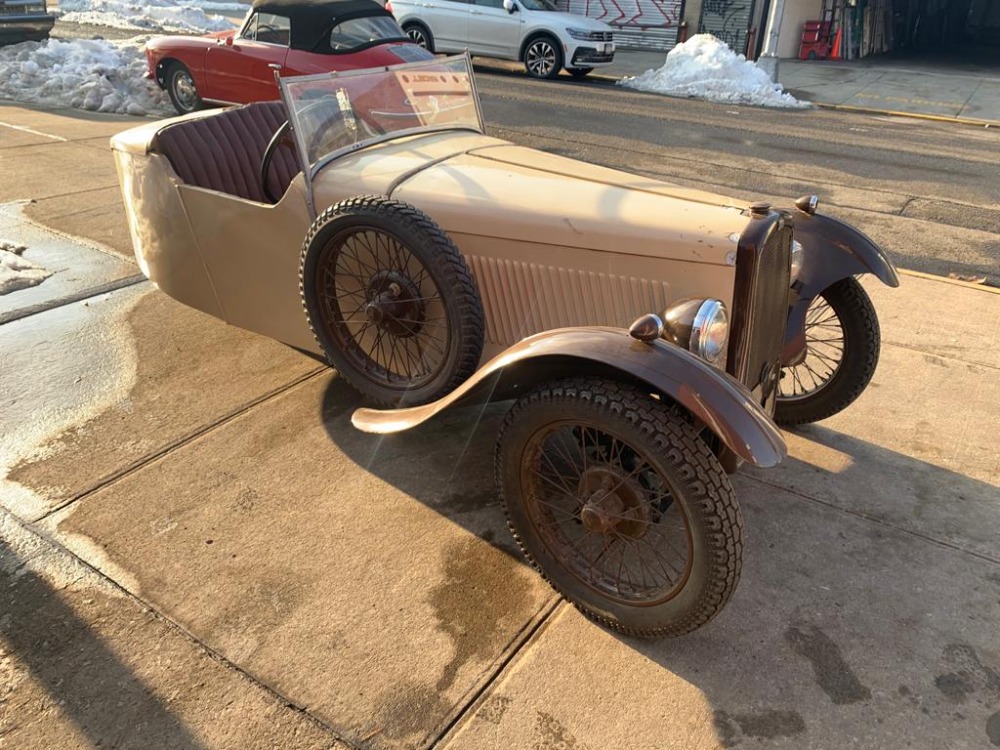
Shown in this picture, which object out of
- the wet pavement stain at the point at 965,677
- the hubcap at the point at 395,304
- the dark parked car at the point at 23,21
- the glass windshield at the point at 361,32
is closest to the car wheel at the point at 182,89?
the glass windshield at the point at 361,32

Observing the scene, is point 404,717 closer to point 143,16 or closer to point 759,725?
point 759,725

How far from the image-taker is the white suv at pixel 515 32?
46.1ft

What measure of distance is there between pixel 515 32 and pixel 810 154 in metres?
7.21

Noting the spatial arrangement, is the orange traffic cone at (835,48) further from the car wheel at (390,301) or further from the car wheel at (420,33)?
the car wheel at (390,301)

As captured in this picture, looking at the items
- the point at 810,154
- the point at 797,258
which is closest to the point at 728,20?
the point at 810,154

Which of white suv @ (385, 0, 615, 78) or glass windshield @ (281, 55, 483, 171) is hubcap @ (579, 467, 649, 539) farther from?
white suv @ (385, 0, 615, 78)

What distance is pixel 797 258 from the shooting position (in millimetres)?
3068

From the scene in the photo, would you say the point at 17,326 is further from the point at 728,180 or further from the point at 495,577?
the point at 728,180

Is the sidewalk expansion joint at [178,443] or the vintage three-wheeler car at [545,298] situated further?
the sidewalk expansion joint at [178,443]

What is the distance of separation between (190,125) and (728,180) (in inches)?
224

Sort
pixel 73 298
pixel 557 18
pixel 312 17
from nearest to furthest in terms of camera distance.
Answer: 1. pixel 73 298
2. pixel 312 17
3. pixel 557 18

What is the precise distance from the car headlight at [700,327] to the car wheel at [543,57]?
1315cm

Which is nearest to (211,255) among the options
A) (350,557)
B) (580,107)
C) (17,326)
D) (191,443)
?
(191,443)

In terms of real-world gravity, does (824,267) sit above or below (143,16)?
below
